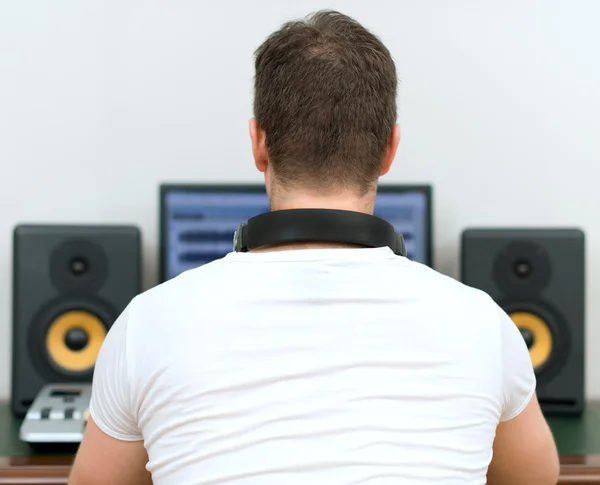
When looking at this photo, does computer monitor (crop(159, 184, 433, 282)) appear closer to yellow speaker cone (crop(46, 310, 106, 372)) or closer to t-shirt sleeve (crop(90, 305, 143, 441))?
yellow speaker cone (crop(46, 310, 106, 372))

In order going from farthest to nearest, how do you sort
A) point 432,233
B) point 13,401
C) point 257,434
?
point 432,233 → point 13,401 → point 257,434

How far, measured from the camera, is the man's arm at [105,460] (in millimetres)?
979

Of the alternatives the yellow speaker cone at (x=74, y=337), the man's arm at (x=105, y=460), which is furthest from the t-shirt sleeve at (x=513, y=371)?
the yellow speaker cone at (x=74, y=337)

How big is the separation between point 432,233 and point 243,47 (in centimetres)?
69

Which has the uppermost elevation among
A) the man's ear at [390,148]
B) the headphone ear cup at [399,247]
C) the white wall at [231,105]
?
the white wall at [231,105]

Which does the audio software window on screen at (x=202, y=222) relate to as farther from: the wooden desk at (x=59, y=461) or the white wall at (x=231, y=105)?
the wooden desk at (x=59, y=461)

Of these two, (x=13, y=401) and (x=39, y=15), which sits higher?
(x=39, y=15)

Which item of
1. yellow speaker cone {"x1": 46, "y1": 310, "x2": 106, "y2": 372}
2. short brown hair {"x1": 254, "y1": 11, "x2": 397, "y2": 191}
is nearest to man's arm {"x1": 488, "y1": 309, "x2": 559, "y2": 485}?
short brown hair {"x1": 254, "y1": 11, "x2": 397, "y2": 191}

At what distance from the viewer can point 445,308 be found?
0.90 m

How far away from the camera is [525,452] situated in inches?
40.9

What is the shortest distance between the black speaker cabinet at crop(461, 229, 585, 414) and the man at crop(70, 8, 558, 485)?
1.05 meters

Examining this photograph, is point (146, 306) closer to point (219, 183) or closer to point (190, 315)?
point (190, 315)

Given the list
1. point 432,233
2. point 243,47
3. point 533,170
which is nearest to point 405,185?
point 432,233

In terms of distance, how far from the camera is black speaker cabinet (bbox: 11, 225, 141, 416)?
1.98 m
